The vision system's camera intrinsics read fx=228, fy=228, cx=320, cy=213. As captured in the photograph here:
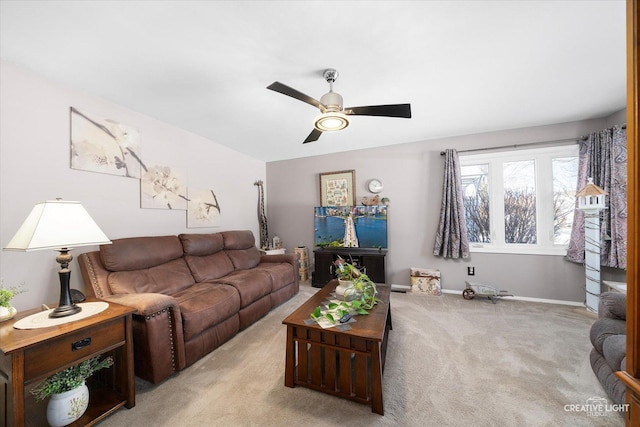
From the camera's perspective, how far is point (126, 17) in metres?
1.39

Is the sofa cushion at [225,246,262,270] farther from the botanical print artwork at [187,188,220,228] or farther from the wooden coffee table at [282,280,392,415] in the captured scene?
the wooden coffee table at [282,280,392,415]

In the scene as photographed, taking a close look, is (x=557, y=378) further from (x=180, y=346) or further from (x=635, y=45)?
(x=180, y=346)

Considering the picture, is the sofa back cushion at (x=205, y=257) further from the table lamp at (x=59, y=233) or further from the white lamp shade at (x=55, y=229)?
the white lamp shade at (x=55, y=229)

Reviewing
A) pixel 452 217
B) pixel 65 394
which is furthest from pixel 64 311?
pixel 452 217

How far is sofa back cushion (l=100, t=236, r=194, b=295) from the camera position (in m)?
2.06

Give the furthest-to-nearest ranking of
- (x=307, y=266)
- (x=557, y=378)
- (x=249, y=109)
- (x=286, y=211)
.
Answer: (x=286, y=211) < (x=307, y=266) < (x=249, y=109) < (x=557, y=378)

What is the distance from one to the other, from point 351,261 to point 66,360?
3079 millimetres

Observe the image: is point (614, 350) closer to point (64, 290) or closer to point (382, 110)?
point (382, 110)

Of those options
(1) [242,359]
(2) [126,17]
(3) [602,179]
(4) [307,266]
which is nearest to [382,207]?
(4) [307,266]

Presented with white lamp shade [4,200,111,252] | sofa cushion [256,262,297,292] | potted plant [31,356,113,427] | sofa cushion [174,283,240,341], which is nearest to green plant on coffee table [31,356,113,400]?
potted plant [31,356,113,427]

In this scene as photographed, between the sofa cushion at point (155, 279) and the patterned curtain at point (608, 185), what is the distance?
4.83 metres

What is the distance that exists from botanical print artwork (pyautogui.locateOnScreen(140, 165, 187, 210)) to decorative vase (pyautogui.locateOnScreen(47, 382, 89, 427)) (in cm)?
190

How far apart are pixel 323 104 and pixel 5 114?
8.10 feet

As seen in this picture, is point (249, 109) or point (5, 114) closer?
point (5, 114)
